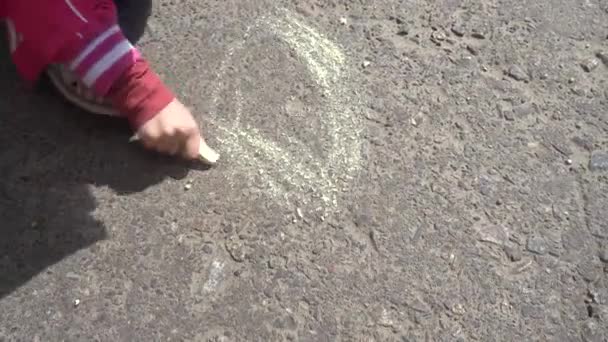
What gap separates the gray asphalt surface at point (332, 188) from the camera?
1.56m

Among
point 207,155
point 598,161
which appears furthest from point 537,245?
point 207,155

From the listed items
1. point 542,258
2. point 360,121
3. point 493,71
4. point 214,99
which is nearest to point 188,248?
point 214,99

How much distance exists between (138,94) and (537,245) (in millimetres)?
1005

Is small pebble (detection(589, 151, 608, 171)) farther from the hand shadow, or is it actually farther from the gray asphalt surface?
the hand shadow

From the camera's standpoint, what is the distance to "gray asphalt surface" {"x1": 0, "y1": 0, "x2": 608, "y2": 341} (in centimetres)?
156

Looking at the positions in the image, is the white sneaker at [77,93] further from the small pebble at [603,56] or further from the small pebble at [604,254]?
the small pebble at [603,56]

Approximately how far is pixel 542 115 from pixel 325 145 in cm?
58

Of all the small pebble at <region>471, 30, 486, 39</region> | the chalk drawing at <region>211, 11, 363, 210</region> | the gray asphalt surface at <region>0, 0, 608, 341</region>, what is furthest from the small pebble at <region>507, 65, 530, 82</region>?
the chalk drawing at <region>211, 11, 363, 210</region>

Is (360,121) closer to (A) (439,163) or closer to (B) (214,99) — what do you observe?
(A) (439,163)

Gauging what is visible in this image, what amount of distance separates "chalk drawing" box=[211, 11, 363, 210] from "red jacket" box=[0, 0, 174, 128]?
0.64ft

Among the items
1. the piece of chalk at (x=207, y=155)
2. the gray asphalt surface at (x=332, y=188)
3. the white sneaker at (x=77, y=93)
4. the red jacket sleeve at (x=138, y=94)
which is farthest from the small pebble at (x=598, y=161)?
the white sneaker at (x=77, y=93)

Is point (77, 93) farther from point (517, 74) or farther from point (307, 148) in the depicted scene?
point (517, 74)

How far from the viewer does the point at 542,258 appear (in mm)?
1667

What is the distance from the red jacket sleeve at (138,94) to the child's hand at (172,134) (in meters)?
0.02
